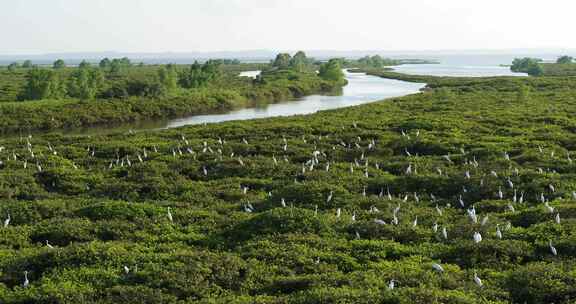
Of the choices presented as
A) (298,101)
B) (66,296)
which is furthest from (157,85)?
(66,296)

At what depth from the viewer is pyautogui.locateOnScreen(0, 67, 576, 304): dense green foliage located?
9.93 metres

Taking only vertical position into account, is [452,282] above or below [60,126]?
above

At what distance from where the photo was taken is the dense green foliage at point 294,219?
993cm

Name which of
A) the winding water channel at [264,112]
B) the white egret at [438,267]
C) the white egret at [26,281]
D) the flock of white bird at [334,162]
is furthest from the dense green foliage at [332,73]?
the white egret at [26,281]

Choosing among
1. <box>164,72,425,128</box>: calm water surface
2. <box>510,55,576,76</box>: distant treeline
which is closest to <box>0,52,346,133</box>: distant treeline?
<box>164,72,425,128</box>: calm water surface

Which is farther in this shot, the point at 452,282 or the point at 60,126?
the point at 60,126

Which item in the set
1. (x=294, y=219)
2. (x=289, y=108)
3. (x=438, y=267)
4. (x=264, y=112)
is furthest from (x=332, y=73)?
(x=438, y=267)

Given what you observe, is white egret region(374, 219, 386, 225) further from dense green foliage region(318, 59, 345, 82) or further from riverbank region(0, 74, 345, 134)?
dense green foliage region(318, 59, 345, 82)

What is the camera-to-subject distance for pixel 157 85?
60.7 metres

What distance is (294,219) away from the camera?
13297mm

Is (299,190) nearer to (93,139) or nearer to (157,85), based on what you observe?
(93,139)

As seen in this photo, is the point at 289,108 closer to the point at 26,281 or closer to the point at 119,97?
the point at 119,97

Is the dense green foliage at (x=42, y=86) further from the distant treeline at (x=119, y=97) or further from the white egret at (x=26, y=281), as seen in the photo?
the white egret at (x=26, y=281)

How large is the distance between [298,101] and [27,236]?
55402mm
